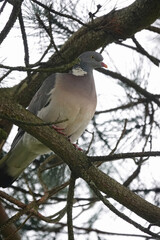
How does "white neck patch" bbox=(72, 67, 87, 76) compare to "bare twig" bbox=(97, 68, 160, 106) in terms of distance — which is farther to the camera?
"bare twig" bbox=(97, 68, 160, 106)

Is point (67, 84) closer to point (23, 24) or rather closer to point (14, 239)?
point (23, 24)

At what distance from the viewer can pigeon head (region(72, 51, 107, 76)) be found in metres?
3.39

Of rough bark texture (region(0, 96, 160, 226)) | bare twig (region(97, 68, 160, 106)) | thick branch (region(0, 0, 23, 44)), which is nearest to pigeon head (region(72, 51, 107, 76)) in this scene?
bare twig (region(97, 68, 160, 106))

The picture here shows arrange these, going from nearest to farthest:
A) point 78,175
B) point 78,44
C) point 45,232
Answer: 1. point 78,175
2. point 78,44
3. point 45,232

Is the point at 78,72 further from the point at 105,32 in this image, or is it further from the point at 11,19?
the point at 11,19

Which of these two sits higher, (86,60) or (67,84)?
(86,60)

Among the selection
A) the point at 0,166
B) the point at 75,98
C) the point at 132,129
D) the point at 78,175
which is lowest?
the point at 78,175

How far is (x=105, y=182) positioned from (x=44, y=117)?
79cm

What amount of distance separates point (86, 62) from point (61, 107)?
0.47 m

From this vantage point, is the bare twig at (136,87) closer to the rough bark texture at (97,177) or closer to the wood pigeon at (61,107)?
the wood pigeon at (61,107)

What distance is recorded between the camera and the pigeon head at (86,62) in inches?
134

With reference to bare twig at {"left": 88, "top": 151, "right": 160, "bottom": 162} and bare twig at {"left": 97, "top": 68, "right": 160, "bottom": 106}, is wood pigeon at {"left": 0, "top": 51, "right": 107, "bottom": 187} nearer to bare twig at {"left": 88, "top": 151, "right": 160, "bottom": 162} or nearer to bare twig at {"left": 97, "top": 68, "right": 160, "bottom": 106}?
bare twig at {"left": 97, "top": 68, "right": 160, "bottom": 106}

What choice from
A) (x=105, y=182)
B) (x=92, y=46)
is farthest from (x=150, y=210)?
(x=92, y=46)

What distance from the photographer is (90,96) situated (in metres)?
3.18
